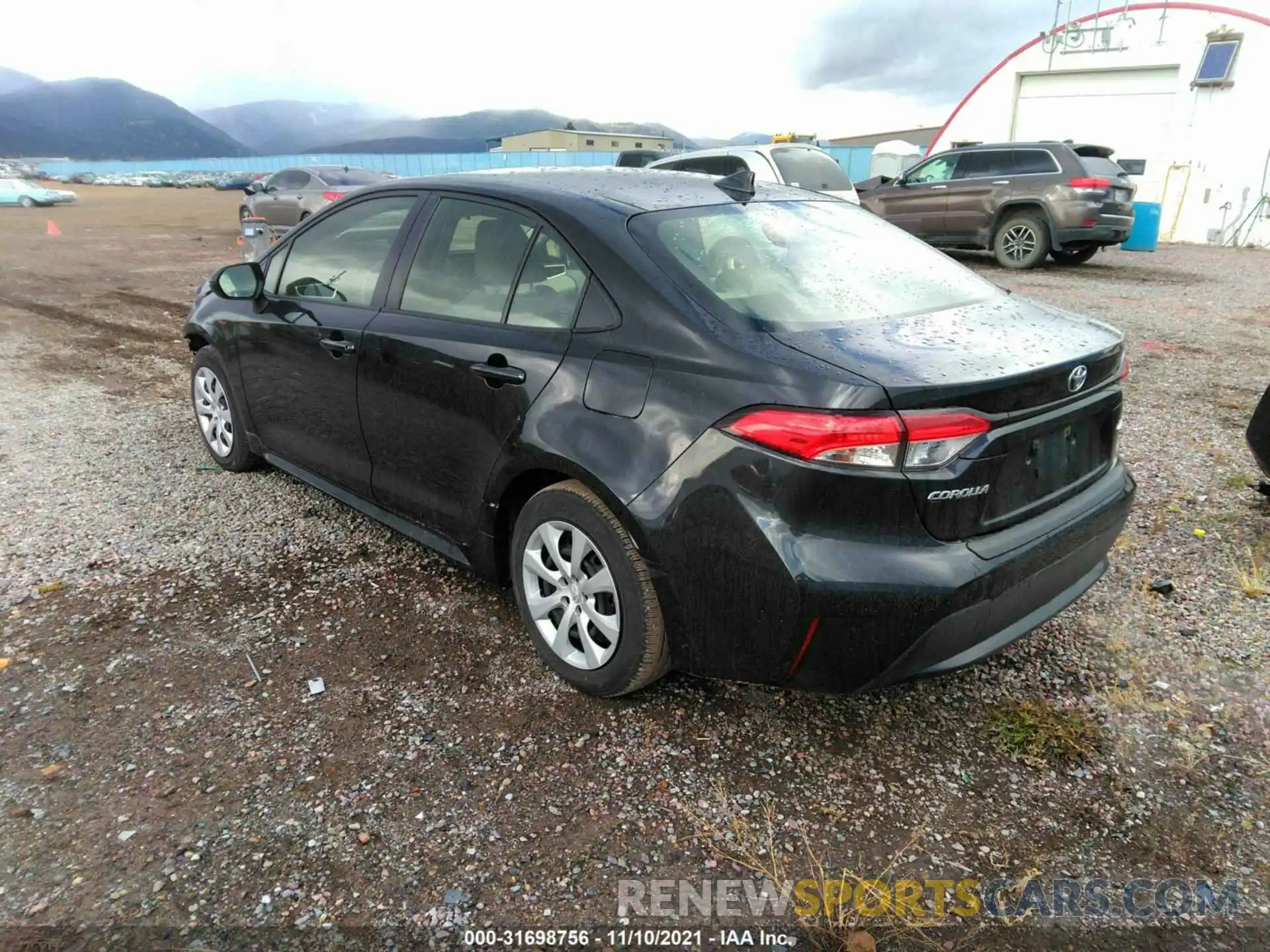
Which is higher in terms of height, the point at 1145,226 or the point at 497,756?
the point at 1145,226

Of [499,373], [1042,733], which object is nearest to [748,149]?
[499,373]

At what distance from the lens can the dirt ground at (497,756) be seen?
6.73ft

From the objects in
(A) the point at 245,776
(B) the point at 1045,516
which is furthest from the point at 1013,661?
(A) the point at 245,776

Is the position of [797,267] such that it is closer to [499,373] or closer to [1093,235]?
[499,373]

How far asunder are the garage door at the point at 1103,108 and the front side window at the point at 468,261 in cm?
2214

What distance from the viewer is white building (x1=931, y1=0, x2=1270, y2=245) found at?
2038 centimetres

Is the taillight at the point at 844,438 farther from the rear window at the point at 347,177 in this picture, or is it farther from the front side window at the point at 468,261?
the rear window at the point at 347,177

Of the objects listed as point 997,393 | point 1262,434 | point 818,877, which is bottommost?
point 818,877

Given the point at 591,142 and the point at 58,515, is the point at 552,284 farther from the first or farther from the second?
the point at 591,142

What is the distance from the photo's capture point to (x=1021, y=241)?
1280cm

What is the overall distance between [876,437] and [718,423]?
41 cm

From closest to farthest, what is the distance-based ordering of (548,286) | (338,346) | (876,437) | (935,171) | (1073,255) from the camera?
1. (876,437)
2. (548,286)
3. (338,346)
4. (1073,255)
5. (935,171)

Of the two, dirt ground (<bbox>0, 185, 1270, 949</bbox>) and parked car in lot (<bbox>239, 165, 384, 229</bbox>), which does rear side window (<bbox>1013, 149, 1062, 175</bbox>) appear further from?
parked car in lot (<bbox>239, 165, 384, 229</bbox>)

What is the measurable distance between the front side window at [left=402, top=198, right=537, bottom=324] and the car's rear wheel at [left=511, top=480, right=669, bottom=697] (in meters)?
0.76
